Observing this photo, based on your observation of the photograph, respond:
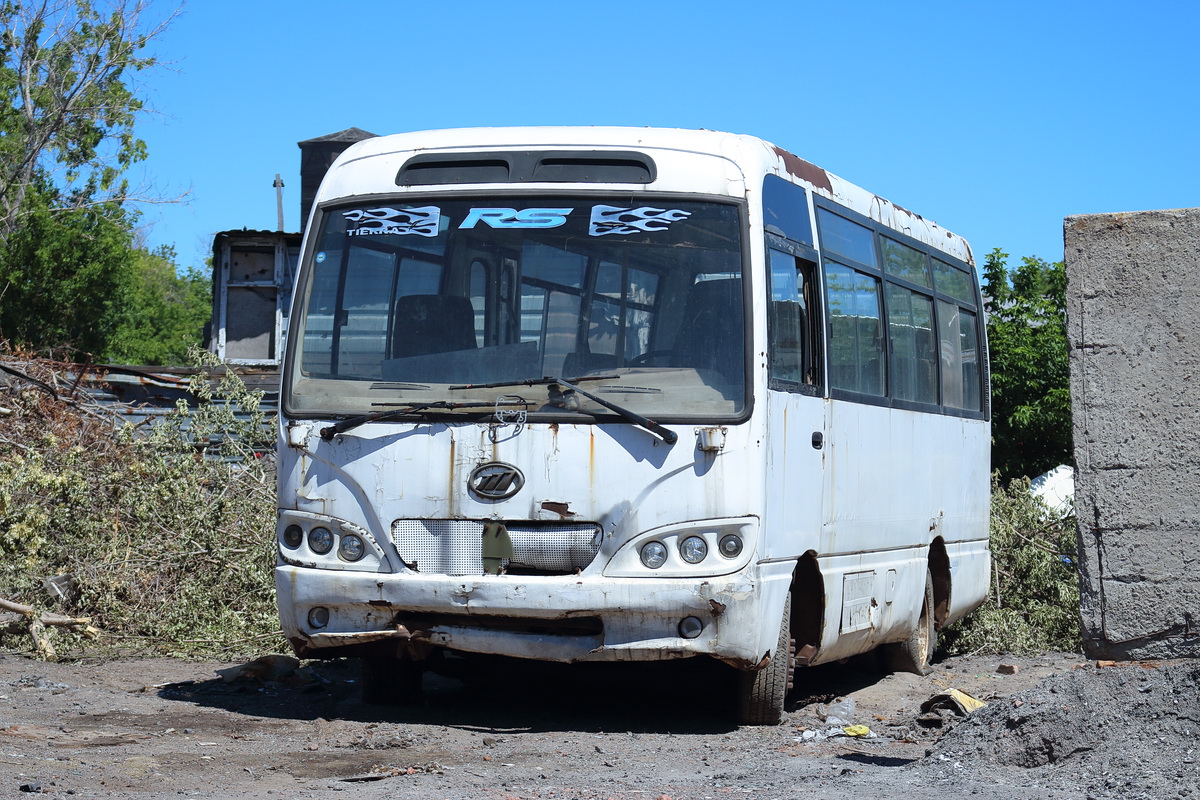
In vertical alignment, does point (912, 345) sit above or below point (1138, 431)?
above

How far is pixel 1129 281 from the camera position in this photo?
6.71m

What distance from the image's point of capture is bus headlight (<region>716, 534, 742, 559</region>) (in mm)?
7359

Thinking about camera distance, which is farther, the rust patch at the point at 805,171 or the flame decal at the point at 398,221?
the rust patch at the point at 805,171

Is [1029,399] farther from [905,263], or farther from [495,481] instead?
Result: [495,481]

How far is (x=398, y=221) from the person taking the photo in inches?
314

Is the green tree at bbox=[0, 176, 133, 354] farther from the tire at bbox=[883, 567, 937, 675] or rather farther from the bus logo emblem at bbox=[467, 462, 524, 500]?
the bus logo emblem at bbox=[467, 462, 524, 500]

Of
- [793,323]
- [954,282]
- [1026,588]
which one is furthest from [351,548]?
[1026,588]

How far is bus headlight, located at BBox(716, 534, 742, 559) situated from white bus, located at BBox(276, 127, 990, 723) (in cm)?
2

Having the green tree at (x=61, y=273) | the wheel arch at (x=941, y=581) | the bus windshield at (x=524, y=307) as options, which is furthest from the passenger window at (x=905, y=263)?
the green tree at (x=61, y=273)

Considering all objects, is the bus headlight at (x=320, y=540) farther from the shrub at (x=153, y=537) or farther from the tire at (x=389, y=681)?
the shrub at (x=153, y=537)

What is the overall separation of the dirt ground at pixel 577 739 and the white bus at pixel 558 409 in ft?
1.57

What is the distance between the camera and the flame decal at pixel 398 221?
26.1 feet

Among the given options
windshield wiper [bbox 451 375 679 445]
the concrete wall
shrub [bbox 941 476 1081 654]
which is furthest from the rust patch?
shrub [bbox 941 476 1081 654]

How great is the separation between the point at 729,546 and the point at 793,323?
4.67 feet
